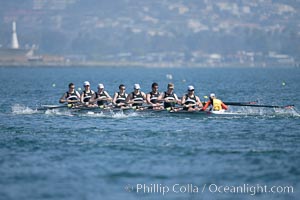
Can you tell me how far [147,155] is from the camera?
30781 mm

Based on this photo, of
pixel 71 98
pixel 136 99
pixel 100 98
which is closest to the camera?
pixel 136 99

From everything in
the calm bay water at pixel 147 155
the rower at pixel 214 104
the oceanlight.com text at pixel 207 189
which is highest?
the rower at pixel 214 104

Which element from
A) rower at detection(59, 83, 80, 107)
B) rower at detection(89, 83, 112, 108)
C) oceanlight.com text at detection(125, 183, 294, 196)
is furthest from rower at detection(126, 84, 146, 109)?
oceanlight.com text at detection(125, 183, 294, 196)

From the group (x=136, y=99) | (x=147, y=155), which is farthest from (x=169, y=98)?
(x=147, y=155)

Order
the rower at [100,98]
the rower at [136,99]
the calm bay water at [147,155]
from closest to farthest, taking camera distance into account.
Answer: the calm bay water at [147,155] < the rower at [136,99] < the rower at [100,98]

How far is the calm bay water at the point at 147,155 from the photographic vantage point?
85.5 feet

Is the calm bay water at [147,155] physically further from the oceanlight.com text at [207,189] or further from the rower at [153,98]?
the rower at [153,98]

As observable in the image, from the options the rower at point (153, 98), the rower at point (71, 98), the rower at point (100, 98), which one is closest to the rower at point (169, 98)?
the rower at point (153, 98)

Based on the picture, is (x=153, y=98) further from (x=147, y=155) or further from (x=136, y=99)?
(x=147, y=155)

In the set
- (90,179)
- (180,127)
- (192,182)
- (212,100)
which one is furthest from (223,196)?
(212,100)

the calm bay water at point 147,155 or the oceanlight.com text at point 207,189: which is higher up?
the calm bay water at point 147,155

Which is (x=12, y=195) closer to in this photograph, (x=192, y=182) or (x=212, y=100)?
(x=192, y=182)

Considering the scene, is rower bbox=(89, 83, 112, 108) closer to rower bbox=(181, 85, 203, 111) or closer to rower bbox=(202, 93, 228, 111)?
rower bbox=(181, 85, 203, 111)

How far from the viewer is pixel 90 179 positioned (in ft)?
88.7
